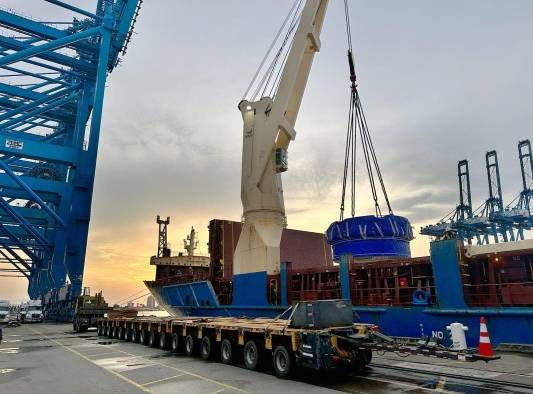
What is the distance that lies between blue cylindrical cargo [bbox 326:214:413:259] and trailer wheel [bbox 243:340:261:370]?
9421 mm

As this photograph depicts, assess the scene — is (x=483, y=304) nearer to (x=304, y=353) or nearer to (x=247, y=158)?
(x=304, y=353)

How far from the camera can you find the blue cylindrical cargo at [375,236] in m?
19.7

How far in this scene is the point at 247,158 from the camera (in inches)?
991

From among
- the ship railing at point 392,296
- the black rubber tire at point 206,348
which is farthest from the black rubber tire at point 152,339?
the ship railing at point 392,296

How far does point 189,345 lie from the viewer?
1453cm

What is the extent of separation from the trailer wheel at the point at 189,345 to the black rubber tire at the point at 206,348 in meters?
0.79

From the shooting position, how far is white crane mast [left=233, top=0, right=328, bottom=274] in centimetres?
2309

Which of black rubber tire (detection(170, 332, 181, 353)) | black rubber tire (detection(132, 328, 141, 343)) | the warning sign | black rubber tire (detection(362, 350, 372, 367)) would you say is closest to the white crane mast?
black rubber tire (detection(132, 328, 141, 343))

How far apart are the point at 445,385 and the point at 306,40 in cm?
1966

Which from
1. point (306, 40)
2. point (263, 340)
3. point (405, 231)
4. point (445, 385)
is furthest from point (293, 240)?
point (445, 385)

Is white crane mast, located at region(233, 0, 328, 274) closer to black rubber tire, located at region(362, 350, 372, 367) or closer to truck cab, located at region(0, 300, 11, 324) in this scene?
black rubber tire, located at region(362, 350, 372, 367)

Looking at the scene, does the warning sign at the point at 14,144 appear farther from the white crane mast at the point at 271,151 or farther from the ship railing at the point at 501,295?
the ship railing at the point at 501,295

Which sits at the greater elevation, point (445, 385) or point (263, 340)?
point (263, 340)

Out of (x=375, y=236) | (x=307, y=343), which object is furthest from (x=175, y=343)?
(x=375, y=236)
